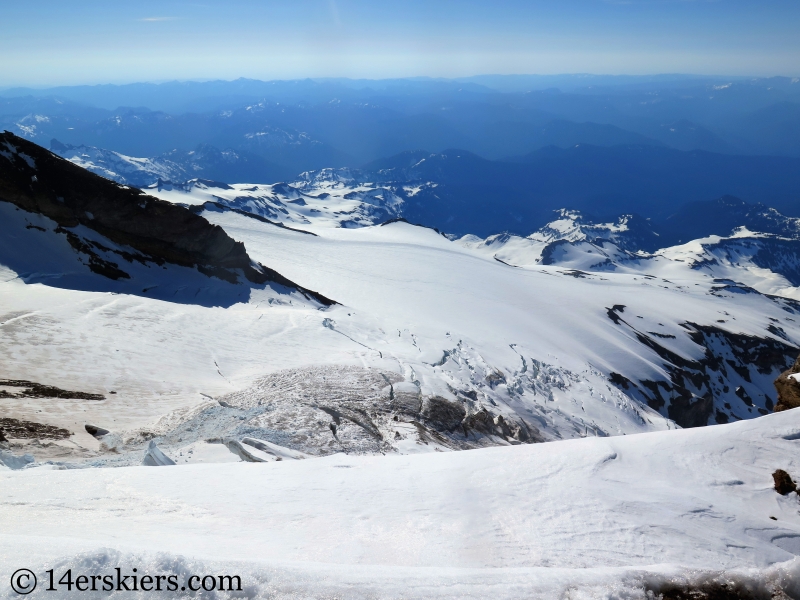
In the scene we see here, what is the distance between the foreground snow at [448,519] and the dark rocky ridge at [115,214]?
2740 cm

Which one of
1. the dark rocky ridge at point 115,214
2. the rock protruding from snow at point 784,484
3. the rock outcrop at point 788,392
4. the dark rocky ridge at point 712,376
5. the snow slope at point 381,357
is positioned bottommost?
the dark rocky ridge at point 712,376

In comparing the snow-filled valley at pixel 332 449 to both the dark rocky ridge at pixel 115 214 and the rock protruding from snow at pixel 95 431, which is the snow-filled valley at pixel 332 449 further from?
the dark rocky ridge at pixel 115 214

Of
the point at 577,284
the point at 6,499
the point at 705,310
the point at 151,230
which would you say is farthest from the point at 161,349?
the point at 705,310

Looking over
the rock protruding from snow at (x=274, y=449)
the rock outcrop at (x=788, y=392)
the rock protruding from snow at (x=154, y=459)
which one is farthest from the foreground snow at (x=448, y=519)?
the rock outcrop at (x=788, y=392)

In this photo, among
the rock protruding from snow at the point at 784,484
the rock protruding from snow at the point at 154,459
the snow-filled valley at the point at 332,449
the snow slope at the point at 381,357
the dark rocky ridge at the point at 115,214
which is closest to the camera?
the snow-filled valley at the point at 332,449

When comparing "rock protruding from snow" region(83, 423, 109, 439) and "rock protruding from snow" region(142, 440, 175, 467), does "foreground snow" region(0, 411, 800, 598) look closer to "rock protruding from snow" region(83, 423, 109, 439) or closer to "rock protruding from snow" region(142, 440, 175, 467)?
"rock protruding from snow" region(142, 440, 175, 467)

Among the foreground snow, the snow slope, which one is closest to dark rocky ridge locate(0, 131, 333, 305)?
the snow slope

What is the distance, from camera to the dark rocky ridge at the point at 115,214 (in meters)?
31.6

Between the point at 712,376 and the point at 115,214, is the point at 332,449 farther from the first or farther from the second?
the point at 712,376

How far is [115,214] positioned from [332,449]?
29.4 meters

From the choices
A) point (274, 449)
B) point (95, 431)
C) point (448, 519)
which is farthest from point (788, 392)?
point (95, 431)

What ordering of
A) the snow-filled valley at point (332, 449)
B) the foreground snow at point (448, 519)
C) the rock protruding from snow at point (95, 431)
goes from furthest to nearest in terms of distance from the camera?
1. the rock protruding from snow at point (95, 431)
2. the snow-filled valley at point (332, 449)
3. the foreground snow at point (448, 519)

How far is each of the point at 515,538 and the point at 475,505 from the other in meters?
1.07

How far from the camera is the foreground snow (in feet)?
15.7
